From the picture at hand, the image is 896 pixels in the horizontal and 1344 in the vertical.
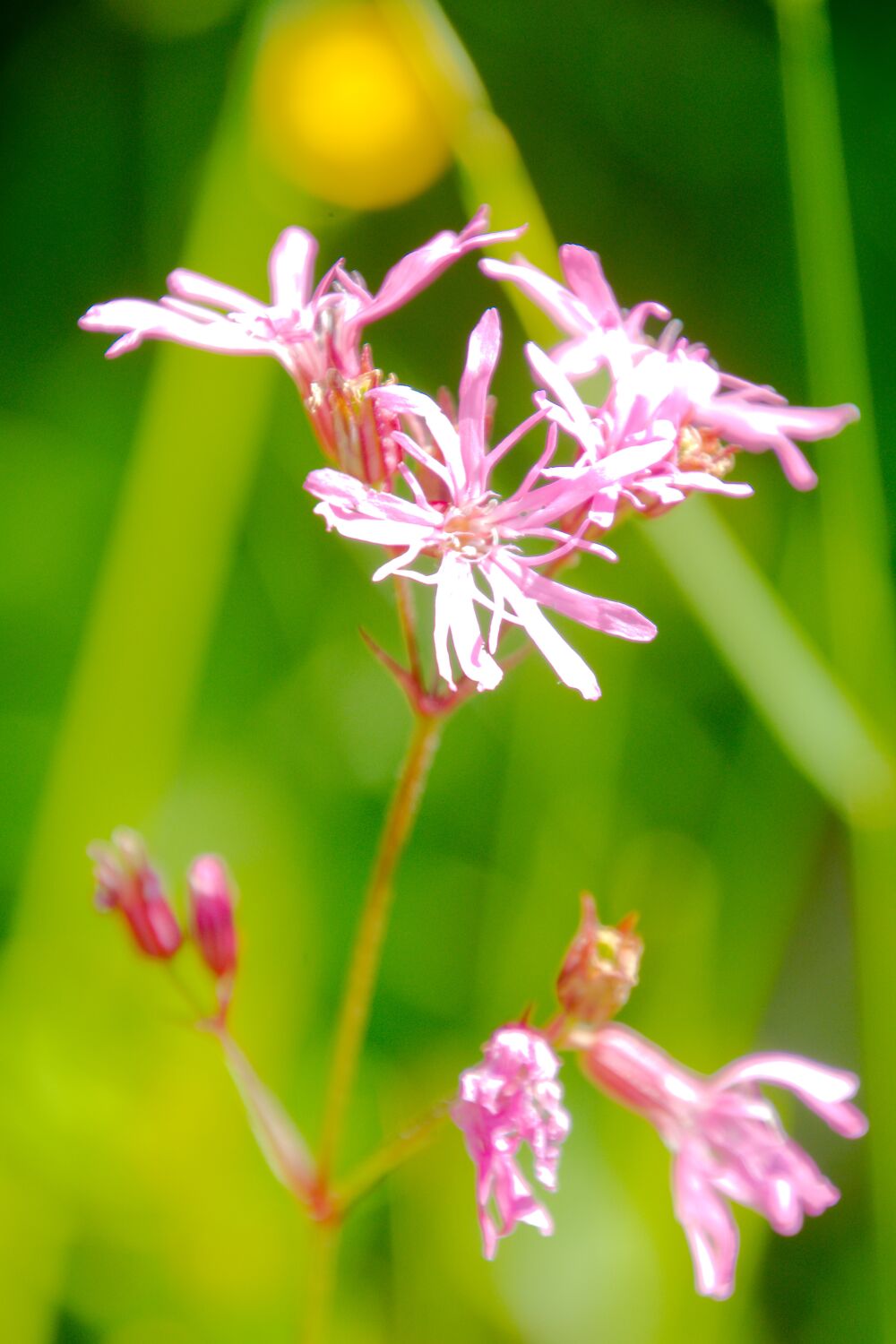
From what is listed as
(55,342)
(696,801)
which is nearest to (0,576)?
(55,342)

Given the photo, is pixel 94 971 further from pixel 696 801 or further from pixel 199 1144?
pixel 696 801

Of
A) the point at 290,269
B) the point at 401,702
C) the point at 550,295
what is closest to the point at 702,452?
the point at 550,295

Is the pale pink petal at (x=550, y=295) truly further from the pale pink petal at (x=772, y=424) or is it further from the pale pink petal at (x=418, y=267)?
the pale pink petal at (x=772, y=424)

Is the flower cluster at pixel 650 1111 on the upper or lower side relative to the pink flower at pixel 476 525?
lower

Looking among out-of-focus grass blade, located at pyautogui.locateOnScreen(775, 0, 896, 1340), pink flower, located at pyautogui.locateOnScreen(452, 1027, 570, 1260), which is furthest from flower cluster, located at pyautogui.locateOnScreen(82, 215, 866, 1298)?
out-of-focus grass blade, located at pyautogui.locateOnScreen(775, 0, 896, 1340)

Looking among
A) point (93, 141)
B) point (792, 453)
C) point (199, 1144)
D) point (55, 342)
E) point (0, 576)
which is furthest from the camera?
point (93, 141)

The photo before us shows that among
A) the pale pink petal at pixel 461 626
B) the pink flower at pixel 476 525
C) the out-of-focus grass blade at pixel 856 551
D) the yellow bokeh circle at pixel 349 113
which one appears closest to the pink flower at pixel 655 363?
the pink flower at pixel 476 525
